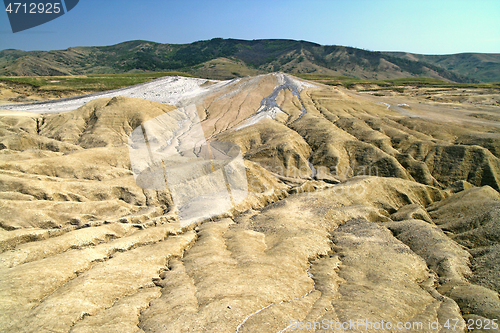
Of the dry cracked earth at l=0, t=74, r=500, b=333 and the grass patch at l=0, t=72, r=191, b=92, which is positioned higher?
the grass patch at l=0, t=72, r=191, b=92

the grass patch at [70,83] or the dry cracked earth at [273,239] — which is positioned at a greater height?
the grass patch at [70,83]

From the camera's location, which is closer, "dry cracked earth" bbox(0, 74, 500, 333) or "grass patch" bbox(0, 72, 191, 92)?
"dry cracked earth" bbox(0, 74, 500, 333)

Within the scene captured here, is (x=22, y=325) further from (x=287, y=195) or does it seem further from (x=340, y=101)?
(x=340, y=101)

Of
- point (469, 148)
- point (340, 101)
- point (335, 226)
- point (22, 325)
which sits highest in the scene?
point (340, 101)

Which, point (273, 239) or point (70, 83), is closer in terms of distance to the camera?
point (273, 239)

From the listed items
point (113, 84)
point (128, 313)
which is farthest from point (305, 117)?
point (113, 84)

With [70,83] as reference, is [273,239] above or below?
below

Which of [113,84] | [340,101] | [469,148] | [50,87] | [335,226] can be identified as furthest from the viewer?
[113,84]

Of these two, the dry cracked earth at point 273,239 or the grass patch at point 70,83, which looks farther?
the grass patch at point 70,83
